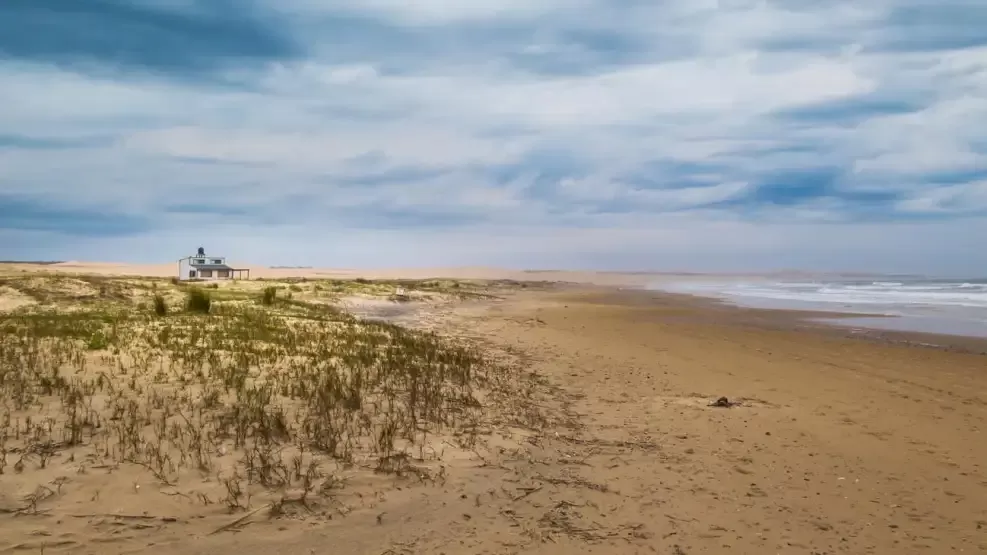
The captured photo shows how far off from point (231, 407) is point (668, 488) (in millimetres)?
5407

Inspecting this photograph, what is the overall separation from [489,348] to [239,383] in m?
9.48

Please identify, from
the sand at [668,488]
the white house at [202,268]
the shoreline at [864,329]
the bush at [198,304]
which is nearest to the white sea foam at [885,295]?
the shoreline at [864,329]

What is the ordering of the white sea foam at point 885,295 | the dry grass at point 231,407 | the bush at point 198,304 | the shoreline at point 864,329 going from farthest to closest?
the white sea foam at point 885,295 < the bush at point 198,304 < the shoreline at point 864,329 < the dry grass at point 231,407

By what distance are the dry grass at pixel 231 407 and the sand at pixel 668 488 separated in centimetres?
45

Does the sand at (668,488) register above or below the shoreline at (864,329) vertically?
below

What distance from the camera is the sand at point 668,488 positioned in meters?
5.25

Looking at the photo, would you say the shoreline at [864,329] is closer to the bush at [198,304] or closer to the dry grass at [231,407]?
the dry grass at [231,407]

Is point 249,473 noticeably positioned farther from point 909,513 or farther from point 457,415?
point 909,513

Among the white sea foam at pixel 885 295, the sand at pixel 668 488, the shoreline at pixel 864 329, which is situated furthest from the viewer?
the white sea foam at pixel 885 295

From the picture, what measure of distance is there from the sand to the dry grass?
452 mm

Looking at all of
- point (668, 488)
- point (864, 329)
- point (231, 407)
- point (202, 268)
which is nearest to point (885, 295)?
point (864, 329)

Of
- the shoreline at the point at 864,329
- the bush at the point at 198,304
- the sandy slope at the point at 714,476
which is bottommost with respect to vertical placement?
the sandy slope at the point at 714,476

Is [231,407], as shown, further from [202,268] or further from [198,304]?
[202,268]

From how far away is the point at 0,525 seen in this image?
4.96 meters
